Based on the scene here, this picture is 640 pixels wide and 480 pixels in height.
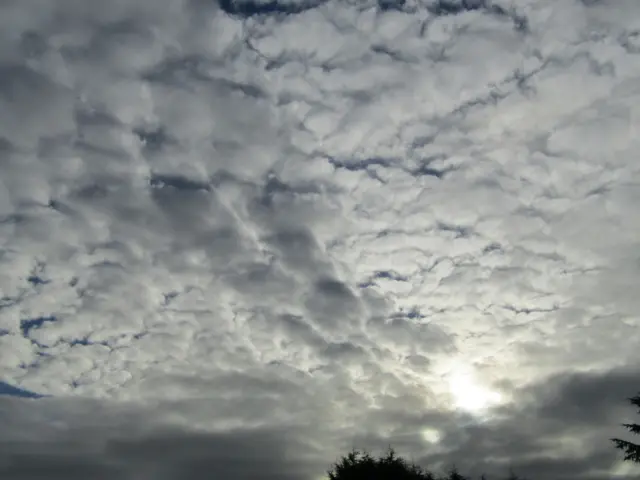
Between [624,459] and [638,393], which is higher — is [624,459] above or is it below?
below

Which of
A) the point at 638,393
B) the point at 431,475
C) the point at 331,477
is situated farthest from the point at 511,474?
the point at 331,477

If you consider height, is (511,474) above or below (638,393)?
below

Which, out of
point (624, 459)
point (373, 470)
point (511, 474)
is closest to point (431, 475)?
point (373, 470)

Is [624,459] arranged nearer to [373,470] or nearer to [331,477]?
[373,470]

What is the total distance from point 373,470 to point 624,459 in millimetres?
24426

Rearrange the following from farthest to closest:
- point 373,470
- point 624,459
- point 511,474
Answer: point 373,470, point 511,474, point 624,459

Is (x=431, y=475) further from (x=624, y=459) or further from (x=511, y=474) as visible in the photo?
(x=624, y=459)

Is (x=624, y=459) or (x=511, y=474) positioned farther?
(x=511, y=474)

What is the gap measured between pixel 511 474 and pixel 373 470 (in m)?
14.3

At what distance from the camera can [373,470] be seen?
177ft

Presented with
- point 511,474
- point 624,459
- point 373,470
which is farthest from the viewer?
point 373,470

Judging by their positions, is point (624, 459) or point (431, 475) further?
point (431, 475)

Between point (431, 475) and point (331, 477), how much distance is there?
11.4 m

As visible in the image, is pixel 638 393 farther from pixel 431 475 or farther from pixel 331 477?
pixel 331 477
